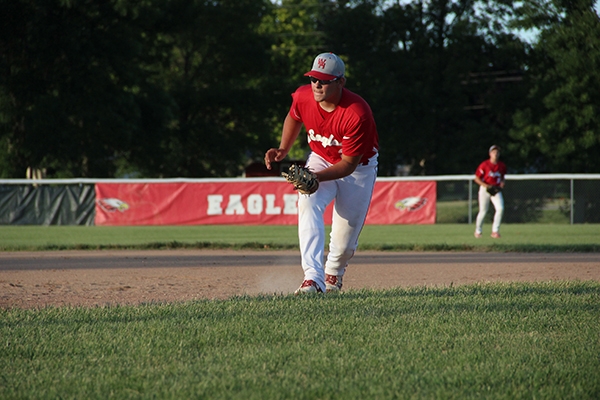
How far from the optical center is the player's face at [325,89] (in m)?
5.40

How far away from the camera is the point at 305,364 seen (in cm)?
349

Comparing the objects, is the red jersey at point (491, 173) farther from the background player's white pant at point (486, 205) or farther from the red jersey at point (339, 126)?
the red jersey at point (339, 126)

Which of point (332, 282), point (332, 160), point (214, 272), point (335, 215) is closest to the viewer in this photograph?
point (332, 160)

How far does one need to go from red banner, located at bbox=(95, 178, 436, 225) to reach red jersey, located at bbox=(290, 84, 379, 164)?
13.6 m

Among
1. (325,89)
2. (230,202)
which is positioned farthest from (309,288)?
(230,202)

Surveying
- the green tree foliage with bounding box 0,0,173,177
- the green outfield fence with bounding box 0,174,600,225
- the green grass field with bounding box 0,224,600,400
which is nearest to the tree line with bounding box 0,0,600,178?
the green tree foliage with bounding box 0,0,173,177

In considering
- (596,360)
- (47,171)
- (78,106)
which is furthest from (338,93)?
(47,171)

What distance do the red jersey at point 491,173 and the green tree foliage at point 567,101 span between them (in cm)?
1600

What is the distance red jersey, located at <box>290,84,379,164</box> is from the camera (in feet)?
17.9

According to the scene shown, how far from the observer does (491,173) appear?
47.7 ft

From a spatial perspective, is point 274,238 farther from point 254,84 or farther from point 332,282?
point 254,84

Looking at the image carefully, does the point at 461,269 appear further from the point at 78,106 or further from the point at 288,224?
the point at 78,106

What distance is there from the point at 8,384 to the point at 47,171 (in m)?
33.4

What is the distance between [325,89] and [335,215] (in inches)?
43.9
